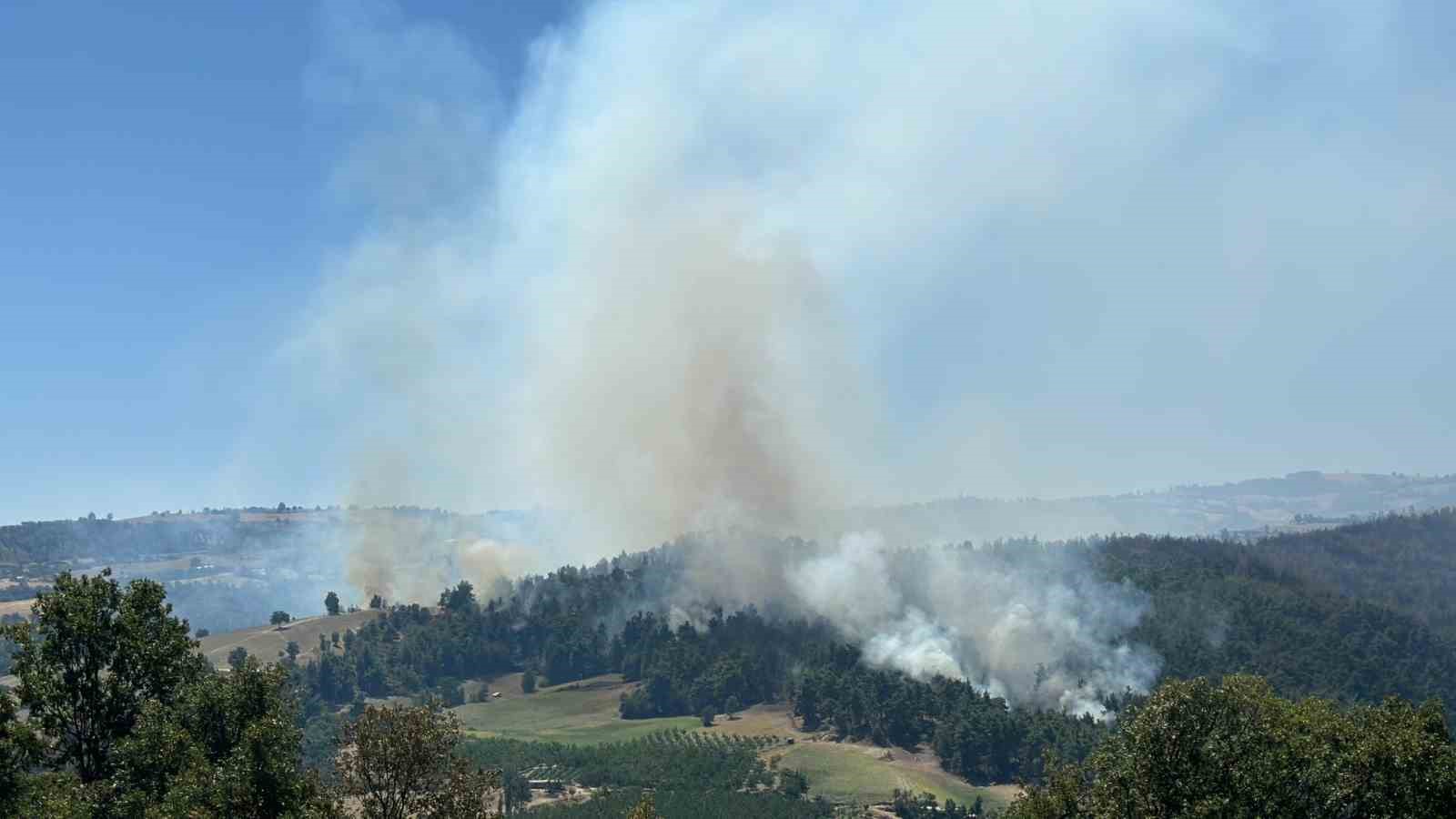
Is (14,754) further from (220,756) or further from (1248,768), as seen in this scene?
(1248,768)

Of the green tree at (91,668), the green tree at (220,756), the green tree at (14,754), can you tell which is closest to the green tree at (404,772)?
→ the green tree at (220,756)

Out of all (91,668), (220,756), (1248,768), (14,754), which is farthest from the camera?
(1248,768)

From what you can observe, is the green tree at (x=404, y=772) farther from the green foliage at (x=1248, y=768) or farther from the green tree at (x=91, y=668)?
the green foliage at (x=1248, y=768)

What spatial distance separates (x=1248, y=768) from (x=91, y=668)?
74399 mm

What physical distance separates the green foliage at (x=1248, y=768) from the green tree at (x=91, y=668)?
61997 millimetres

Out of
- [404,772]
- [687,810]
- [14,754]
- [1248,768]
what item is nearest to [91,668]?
[14,754]

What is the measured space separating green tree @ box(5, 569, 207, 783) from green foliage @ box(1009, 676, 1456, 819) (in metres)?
62.0

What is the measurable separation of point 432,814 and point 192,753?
49.9ft

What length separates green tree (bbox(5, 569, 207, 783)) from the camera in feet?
233

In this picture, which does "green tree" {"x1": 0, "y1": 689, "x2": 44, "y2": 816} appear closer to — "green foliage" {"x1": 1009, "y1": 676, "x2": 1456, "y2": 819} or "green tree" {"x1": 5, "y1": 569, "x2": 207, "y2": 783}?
"green tree" {"x1": 5, "y1": 569, "x2": 207, "y2": 783}

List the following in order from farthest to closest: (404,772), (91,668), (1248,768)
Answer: (1248,768)
(91,668)
(404,772)

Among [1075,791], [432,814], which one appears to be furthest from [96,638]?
[1075,791]

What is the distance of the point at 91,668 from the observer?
72625 mm

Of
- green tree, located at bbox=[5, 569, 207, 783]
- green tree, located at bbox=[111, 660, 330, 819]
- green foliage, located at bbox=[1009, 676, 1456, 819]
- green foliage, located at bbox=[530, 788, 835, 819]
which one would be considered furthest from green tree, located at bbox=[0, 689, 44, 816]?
green foliage, located at bbox=[530, 788, 835, 819]
